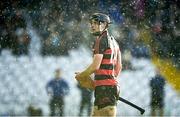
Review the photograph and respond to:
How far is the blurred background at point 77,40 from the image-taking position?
5.67 metres

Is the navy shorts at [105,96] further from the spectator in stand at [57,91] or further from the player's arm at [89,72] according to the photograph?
the spectator in stand at [57,91]

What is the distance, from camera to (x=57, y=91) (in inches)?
186

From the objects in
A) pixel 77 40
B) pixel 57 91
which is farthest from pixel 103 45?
pixel 77 40

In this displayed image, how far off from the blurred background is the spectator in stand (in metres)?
0.62

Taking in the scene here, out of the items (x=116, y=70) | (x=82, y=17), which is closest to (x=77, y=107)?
(x=82, y=17)

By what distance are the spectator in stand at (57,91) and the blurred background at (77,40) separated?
62 cm

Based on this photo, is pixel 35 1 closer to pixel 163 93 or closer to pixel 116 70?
pixel 163 93

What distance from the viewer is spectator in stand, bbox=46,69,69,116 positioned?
4.69 m

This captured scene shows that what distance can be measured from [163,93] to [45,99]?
1.32m

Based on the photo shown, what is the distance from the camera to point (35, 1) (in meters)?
5.87

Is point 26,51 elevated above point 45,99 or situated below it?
above

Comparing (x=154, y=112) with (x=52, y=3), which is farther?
(x=52, y=3)

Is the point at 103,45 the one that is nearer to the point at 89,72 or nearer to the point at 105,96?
the point at 89,72

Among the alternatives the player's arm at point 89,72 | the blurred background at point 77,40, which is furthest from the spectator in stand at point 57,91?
the player's arm at point 89,72
